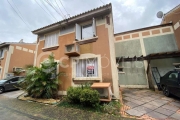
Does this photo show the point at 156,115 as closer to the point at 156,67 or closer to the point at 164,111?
the point at 164,111

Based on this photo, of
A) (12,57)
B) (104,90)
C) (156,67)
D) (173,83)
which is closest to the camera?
(104,90)

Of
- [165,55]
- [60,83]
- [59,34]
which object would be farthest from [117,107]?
[59,34]

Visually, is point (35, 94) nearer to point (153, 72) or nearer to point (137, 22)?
point (153, 72)

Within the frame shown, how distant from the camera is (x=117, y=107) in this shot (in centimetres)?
442

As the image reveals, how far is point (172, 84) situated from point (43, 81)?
844cm

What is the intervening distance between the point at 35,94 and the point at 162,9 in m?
14.9

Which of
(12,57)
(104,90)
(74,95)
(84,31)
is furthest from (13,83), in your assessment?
(104,90)

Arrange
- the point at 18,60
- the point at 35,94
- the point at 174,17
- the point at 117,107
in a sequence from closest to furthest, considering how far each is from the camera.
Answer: the point at 117,107 < the point at 35,94 < the point at 174,17 < the point at 18,60

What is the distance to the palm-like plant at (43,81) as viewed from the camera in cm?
611

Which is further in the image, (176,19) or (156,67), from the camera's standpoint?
(156,67)

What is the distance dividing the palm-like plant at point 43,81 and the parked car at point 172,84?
7.48m

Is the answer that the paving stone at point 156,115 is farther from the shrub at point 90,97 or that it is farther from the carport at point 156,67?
the carport at point 156,67

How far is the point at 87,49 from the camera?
645 cm

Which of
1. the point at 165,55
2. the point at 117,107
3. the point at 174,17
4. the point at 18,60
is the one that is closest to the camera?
the point at 117,107
